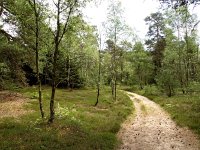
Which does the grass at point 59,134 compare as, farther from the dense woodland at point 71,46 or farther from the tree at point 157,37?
the tree at point 157,37

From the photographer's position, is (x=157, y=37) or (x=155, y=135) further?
(x=157, y=37)

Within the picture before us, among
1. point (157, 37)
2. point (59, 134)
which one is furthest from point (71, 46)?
point (157, 37)

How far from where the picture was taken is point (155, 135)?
1956cm

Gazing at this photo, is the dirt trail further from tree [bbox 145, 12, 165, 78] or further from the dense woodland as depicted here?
tree [bbox 145, 12, 165, 78]

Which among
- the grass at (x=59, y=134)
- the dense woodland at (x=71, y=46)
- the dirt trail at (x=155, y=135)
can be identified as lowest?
the dirt trail at (x=155, y=135)

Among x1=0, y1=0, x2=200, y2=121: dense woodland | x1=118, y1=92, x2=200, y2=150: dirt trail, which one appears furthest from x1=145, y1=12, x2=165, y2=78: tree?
x1=118, y1=92, x2=200, y2=150: dirt trail

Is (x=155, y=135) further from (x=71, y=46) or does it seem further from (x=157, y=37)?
(x=157, y=37)

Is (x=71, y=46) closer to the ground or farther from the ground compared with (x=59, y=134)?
farther from the ground

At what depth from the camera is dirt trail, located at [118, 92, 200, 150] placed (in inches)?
651

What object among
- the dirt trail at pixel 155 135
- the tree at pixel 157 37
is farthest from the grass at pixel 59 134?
the tree at pixel 157 37

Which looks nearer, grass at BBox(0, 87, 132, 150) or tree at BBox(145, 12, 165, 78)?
grass at BBox(0, 87, 132, 150)

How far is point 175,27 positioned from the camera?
5084cm

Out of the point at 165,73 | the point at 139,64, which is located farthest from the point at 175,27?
the point at 139,64

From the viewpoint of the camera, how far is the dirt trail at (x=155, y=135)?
16547 millimetres
